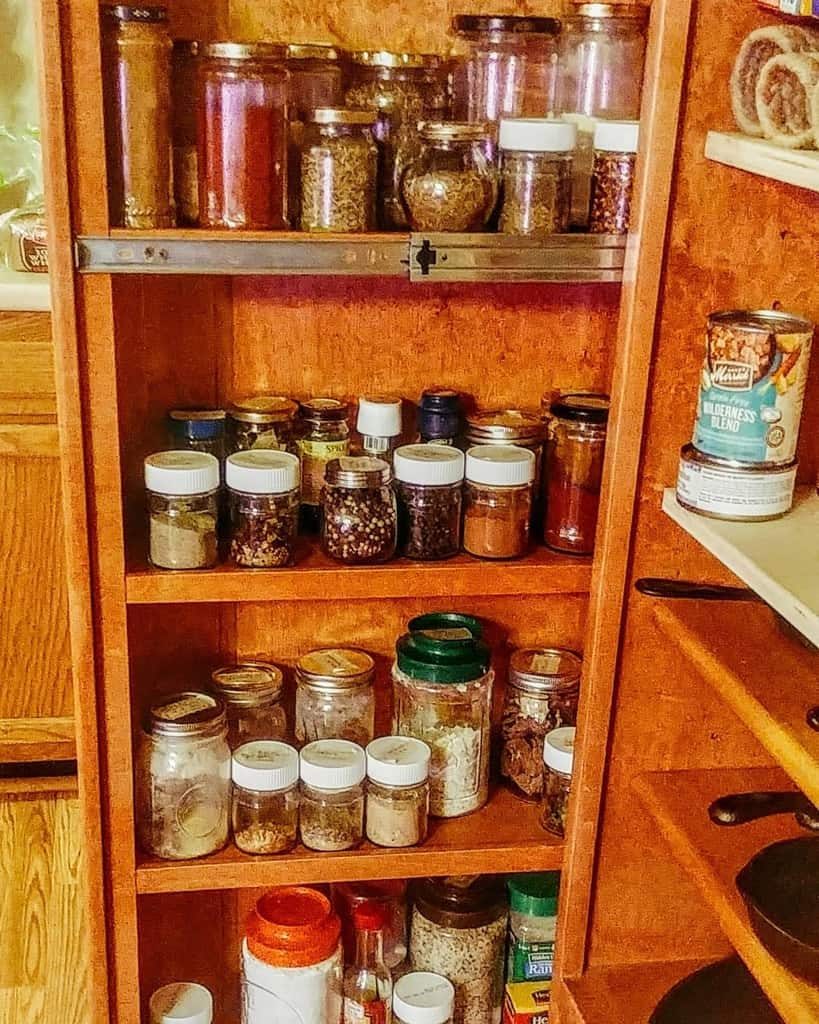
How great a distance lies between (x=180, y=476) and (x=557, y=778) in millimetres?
574

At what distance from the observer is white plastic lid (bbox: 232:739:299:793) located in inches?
55.0

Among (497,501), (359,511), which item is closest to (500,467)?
(497,501)

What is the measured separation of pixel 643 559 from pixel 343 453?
14.6 inches

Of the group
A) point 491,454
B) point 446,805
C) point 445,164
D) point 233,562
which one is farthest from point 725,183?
point 446,805

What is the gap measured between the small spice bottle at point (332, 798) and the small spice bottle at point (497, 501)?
284 millimetres

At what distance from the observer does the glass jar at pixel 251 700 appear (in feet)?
4.85

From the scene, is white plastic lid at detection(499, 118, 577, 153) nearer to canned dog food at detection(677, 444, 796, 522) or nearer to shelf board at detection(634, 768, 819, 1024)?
canned dog food at detection(677, 444, 796, 522)

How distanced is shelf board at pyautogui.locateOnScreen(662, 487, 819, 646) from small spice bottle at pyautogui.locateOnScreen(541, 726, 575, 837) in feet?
1.25

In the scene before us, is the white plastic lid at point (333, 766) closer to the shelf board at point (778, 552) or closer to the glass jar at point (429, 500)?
the glass jar at point (429, 500)

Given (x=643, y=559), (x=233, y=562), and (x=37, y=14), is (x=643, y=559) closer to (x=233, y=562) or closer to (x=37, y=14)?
(x=233, y=562)

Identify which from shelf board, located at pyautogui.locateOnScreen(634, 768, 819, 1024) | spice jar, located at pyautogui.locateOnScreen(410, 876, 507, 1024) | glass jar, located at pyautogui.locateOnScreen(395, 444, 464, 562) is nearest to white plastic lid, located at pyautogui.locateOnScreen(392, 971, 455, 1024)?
spice jar, located at pyautogui.locateOnScreen(410, 876, 507, 1024)

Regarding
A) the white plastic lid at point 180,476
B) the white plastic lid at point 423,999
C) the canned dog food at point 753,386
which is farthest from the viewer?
the white plastic lid at point 423,999

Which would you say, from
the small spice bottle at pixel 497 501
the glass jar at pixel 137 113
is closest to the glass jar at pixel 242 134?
the glass jar at pixel 137 113

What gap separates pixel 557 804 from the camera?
1.47 metres
